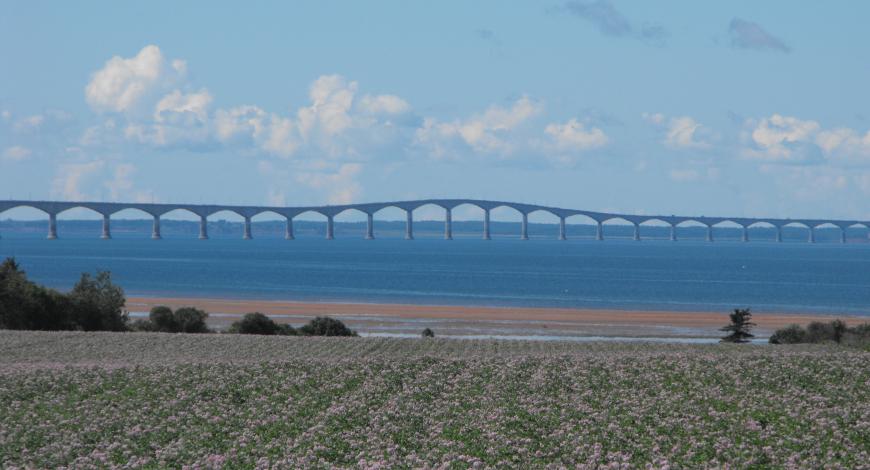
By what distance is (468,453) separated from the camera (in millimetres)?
13516

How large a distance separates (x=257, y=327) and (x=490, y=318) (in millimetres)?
18300

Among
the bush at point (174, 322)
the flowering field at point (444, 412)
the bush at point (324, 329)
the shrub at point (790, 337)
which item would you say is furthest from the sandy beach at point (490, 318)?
the flowering field at point (444, 412)

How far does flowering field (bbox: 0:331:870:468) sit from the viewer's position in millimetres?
13516

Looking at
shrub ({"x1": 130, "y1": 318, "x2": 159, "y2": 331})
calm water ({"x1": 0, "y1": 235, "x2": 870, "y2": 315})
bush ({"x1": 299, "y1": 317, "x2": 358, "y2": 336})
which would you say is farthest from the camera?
calm water ({"x1": 0, "y1": 235, "x2": 870, "y2": 315})

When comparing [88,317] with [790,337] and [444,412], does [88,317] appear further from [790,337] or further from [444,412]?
[444,412]

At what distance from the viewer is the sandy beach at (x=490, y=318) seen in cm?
4844

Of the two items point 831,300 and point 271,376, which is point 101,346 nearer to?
point 271,376

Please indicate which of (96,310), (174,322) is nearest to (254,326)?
(174,322)

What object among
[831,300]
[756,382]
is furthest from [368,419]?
[831,300]

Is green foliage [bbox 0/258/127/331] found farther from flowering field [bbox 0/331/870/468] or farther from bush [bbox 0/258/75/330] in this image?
flowering field [bbox 0/331/870/468]

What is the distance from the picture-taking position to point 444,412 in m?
16.4

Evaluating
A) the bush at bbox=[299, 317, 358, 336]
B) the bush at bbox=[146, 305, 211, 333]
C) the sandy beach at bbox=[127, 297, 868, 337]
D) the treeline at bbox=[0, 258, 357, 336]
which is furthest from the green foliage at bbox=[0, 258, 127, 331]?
the sandy beach at bbox=[127, 297, 868, 337]

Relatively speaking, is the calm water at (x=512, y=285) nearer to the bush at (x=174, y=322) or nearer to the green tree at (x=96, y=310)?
the green tree at (x=96, y=310)

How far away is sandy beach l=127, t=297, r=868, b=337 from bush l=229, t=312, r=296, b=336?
6.81m
